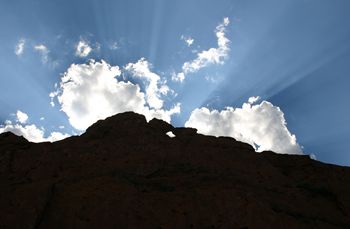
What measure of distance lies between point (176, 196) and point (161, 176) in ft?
10.7

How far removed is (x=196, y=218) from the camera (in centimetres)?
3603

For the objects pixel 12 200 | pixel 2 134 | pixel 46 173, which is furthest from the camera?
pixel 2 134

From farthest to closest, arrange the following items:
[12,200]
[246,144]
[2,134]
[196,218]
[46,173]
Result: [246,144] < [2,134] < [46,173] < [196,218] < [12,200]

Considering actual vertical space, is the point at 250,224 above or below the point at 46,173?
below

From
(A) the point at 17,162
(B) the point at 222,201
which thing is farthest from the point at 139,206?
(A) the point at 17,162

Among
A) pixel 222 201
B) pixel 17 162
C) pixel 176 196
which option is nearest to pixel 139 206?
pixel 176 196

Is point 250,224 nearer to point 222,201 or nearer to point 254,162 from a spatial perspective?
point 222,201

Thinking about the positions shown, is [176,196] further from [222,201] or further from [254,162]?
[254,162]

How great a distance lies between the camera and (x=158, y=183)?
39312 mm

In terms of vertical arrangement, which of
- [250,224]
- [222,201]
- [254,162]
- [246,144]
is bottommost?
[250,224]

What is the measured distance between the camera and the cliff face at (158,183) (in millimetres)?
34625

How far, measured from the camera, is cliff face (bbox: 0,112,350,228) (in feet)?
114

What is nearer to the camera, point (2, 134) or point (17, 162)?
point (17, 162)

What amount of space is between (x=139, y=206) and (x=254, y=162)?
16070mm
